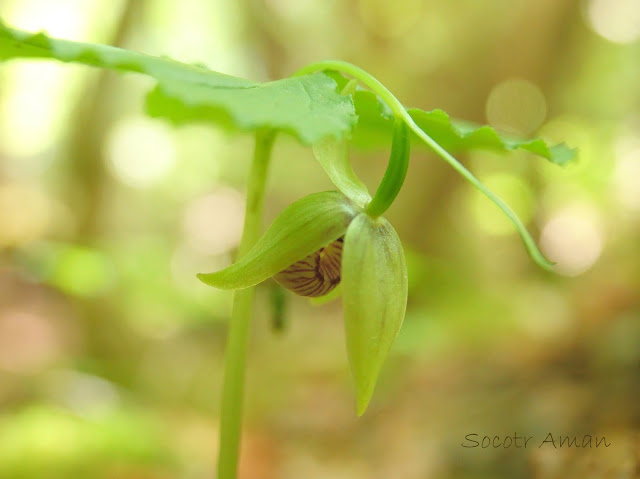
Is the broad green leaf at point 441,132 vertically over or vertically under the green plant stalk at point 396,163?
over

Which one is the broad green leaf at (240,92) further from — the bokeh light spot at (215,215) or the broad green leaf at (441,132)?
the bokeh light spot at (215,215)

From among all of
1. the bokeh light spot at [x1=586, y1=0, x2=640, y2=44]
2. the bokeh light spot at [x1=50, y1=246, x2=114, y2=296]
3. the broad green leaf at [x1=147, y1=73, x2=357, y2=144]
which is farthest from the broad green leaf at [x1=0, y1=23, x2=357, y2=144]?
the bokeh light spot at [x1=586, y1=0, x2=640, y2=44]

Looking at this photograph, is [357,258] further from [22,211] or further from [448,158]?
[22,211]

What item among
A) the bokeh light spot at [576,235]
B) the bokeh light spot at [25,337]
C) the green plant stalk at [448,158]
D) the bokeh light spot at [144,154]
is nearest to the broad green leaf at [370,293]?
the green plant stalk at [448,158]

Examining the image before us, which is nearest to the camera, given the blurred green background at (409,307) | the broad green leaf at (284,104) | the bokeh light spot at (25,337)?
the broad green leaf at (284,104)

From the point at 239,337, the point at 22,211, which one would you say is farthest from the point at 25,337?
the point at 239,337

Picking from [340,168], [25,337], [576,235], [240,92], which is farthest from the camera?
[576,235]

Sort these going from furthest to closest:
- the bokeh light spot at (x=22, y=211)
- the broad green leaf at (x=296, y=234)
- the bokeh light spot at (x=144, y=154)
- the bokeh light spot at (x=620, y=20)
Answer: the bokeh light spot at (x=144, y=154)
the bokeh light spot at (x=22, y=211)
the bokeh light spot at (x=620, y=20)
the broad green leaf at (x=296, y=234)
